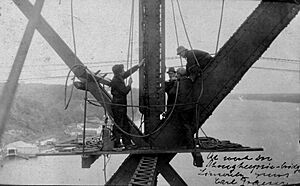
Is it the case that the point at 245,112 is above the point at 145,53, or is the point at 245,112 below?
below

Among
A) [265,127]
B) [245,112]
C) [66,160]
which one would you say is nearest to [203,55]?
[66,160]

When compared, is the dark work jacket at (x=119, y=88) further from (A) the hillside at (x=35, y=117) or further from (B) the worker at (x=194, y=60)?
(A) the hillside at (x=35, y=117)

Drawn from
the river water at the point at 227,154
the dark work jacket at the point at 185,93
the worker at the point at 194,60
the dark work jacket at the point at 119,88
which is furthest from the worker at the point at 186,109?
the river water at the point at 227,154

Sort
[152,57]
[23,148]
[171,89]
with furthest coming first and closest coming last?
[23,148] < [171,89] < [152,57]

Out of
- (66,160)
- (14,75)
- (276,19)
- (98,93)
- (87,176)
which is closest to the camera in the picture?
(14,75)

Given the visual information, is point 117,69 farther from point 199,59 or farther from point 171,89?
point 199,59

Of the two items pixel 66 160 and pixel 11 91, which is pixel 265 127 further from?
pixel 11 91

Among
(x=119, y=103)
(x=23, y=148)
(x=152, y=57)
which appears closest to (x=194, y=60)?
(x=152, y=57)
